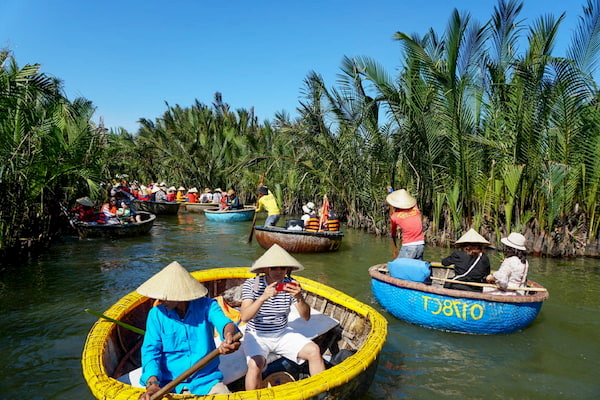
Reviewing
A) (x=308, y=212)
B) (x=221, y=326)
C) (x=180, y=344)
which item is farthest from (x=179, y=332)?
(x=308, y=212)

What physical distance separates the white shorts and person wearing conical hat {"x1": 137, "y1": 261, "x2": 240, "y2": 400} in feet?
2.00

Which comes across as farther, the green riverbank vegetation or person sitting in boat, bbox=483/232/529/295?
the green riverbank vegetation

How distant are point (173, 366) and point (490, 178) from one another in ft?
31.7

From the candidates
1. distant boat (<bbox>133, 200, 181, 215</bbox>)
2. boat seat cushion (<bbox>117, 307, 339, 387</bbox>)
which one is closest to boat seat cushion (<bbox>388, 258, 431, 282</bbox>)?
boat seat cushion (<bbox>117, 307, 339, 387</bbox>)

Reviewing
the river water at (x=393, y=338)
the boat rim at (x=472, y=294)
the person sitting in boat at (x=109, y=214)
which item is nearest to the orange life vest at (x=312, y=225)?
the river water at (x=393, y=338)

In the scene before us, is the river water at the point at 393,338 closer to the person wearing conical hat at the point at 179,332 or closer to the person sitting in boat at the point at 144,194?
the person wearing conical hat at the point at 179,332

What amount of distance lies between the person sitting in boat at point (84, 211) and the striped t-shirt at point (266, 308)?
33.9 ft

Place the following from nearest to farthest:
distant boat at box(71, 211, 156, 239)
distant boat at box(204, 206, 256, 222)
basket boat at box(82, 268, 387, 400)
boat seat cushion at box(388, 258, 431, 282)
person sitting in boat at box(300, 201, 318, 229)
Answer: basket boat at box(82, 268, 387, 400)
boat seat cushion at box(388, 258, 431, 282)
person sitting in boat at box(300, 201, 318, 229)
distant boat at box(71, 211, 156, 239)
distant boat at box(204, 206, 256, 222)

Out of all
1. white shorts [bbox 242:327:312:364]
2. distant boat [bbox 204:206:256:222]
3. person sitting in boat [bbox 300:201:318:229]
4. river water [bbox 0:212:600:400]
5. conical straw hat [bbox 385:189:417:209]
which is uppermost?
conical straw hat [bbox 385:189:417:209]

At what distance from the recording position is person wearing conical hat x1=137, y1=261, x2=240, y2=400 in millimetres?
2834

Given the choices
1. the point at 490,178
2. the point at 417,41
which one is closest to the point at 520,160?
the point at 490,178

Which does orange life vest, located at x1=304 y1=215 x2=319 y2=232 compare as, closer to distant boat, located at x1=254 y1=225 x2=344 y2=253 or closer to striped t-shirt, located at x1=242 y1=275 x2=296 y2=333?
distant boat, located at x1=254 y1=225 x2=344 y2=253

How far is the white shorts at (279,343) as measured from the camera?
355 cm

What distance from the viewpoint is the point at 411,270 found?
5.75 metres
